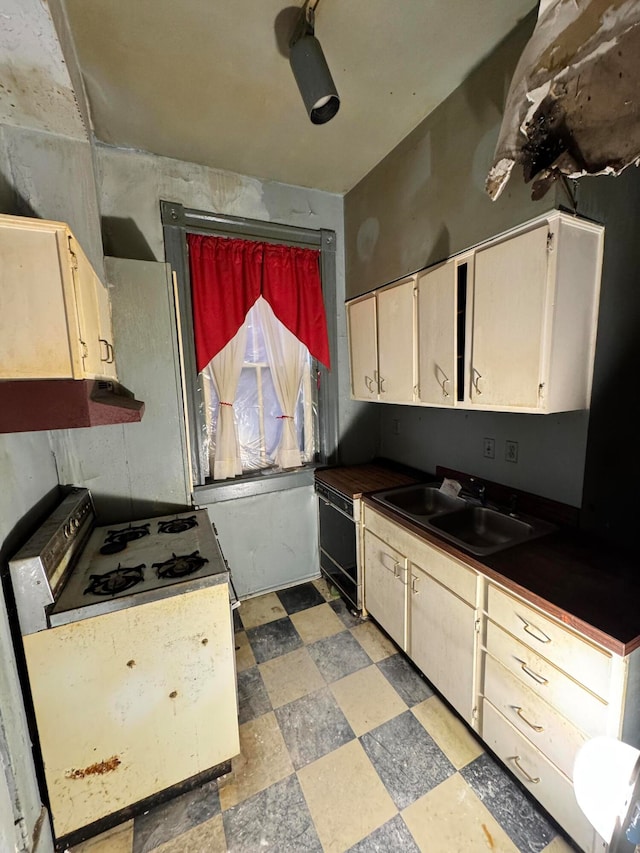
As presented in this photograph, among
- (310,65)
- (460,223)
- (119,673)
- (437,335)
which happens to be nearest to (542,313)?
(437,335)

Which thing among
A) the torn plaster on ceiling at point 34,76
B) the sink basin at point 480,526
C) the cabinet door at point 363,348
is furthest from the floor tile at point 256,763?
the torn plaster on ceiling at point 34,76

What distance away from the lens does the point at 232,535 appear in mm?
2391

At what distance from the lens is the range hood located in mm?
1000

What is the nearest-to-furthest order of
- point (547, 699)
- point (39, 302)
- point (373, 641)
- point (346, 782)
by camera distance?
point (39, 302) < point (547, 699) < point (346, 782) < point (373, 641)

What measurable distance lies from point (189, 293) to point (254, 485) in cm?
129

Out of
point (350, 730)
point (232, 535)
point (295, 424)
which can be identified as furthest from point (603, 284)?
point (232, 535)

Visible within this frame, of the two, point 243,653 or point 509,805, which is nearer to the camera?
point 509,805

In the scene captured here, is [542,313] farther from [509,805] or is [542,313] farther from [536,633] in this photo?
[509,805]

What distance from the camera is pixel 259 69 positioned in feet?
4.80

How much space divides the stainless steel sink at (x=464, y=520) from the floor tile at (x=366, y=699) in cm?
84

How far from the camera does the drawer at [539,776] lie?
3.54 ft

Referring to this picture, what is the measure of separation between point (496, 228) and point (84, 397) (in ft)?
5.58

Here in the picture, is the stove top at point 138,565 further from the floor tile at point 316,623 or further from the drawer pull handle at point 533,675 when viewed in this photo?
the drawer pull handle at point 533,675

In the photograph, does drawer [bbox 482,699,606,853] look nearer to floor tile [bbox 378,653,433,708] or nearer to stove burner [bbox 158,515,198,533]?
floor tile [bbox 378,653,433,708]
